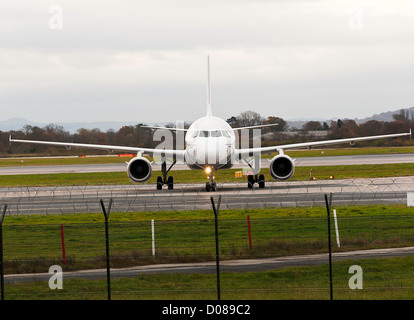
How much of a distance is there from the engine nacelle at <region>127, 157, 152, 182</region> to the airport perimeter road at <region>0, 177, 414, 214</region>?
1028 millimetres

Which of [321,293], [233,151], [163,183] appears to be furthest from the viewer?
[163,183]

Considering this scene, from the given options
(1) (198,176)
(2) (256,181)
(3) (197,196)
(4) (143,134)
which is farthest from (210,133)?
(4) (143,134)

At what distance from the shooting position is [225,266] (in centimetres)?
1958

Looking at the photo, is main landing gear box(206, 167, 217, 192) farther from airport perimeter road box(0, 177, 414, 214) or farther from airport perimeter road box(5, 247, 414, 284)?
airport perimeter road box(5, 247, 414, 284)

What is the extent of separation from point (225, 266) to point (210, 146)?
22532 millimetres

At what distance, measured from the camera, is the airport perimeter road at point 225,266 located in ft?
62.5

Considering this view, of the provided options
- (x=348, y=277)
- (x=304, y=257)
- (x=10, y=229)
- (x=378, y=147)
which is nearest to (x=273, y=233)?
(x=304, y=257)

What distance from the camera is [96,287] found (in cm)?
1733

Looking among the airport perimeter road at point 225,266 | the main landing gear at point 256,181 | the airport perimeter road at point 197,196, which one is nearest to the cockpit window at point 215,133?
the airport perimeter road at point 197,196

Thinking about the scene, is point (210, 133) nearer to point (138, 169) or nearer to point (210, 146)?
point (210, 146)

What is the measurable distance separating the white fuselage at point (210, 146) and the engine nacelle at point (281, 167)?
261 centimetres

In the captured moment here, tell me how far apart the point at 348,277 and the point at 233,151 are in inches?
1061

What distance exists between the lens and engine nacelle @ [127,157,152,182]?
45156 millimetres

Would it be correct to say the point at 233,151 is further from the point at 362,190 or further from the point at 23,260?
the point at 23,260
